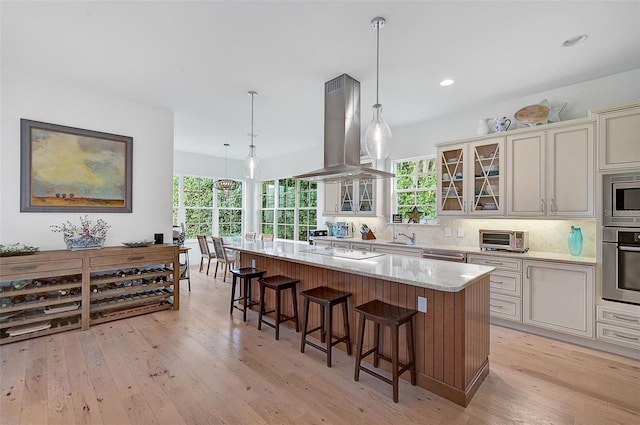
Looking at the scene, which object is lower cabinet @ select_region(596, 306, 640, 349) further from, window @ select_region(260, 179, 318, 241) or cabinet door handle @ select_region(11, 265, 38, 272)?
cabinet door handle @ select_region(11, 265, 38, 272)

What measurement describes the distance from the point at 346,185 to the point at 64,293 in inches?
172

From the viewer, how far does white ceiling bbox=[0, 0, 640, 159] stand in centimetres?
224

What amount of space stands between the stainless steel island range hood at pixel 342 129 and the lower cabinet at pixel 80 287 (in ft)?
7.95

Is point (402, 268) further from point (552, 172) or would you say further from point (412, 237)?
point (412, 237)

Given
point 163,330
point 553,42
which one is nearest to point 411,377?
point 163,330

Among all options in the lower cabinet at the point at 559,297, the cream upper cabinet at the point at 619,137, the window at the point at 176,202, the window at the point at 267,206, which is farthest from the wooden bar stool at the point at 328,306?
the window at the point at 176,202

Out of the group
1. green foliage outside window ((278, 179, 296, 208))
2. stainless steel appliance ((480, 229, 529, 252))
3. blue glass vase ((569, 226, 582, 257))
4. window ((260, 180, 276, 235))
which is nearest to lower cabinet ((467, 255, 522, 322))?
stainless steel appliance ((480, 229, 529, 252))

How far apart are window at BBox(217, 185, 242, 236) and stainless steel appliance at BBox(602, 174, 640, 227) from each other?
7341mm

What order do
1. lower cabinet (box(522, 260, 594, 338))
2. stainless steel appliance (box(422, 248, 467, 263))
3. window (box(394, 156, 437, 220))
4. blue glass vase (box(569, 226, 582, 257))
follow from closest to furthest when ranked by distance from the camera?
1. lower cabinet (box(522, 260, 594, 338))
2. blue glass vase (box(569, 226, 582, 257))
3. stainless steel appliance (box(422, 248, 467, 263))
4. window (box(394, 156, 437, 220))

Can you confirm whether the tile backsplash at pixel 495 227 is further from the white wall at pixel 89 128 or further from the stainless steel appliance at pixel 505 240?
the white wall at pixel 89 128

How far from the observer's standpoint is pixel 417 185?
496cm

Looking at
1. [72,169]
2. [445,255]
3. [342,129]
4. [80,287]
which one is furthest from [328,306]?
[72,169]

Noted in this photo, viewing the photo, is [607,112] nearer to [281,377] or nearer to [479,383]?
[479,383]

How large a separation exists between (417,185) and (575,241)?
2205mm
